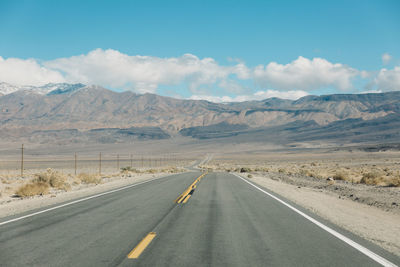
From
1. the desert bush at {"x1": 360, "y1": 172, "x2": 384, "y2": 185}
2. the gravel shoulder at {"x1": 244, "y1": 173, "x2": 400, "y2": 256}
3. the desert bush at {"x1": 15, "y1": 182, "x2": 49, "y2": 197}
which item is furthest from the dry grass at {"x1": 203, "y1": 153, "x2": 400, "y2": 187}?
the desert bush at {"x1": 15, "y1": 182, "x2": 49, "y2": 197}

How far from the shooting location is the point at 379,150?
12206 cm

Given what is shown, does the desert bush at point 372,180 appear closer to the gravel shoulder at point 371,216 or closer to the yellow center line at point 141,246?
the gravel shoulder at point 371,216

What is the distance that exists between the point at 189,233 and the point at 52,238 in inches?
109

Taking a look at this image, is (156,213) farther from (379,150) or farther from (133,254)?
(379,150)

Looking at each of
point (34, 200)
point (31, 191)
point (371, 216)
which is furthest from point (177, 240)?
point (31, 191)

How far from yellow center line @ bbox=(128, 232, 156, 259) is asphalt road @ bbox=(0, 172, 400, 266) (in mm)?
71

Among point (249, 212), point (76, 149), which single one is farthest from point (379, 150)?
point (76, 149)

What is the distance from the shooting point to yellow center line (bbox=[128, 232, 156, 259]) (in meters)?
5.99

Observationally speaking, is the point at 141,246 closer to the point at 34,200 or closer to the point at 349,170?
the point at 34,200

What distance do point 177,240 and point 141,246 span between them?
0.82 meters

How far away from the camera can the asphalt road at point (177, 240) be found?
582 centimetres

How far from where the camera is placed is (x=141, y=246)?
6.58m

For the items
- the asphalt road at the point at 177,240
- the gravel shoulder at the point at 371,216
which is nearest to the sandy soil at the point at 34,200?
the asphalt road at the point at 177,240

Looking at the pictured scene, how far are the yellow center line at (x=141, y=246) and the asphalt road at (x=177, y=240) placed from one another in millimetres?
71
